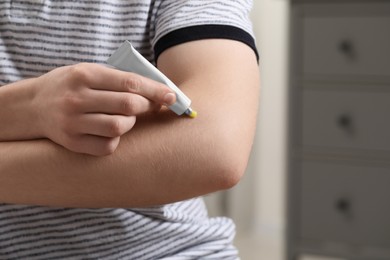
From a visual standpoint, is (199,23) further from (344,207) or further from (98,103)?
(344,207)

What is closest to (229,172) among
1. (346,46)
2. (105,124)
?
(105,124)

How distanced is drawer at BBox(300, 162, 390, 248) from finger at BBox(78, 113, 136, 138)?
1.61 m

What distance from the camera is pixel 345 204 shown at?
7.37 ft

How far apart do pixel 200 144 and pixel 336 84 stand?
1524 mm

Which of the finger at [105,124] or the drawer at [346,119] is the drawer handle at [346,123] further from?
the finger at [105,124]

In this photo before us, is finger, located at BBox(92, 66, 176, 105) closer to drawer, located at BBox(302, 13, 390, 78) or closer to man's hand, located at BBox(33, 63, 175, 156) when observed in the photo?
man's hand, located at BBox(33, 63, 175, 156)

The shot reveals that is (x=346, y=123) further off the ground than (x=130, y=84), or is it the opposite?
(x=346, y=123)

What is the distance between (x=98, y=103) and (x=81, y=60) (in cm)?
20

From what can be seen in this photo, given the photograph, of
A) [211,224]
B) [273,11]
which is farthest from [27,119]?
[273,11]

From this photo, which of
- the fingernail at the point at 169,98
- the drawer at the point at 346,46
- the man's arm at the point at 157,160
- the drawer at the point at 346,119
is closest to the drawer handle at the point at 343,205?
the drawer at the point at 346,119

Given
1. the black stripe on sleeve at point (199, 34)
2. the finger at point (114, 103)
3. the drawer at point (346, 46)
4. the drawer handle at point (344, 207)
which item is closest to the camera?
the finger at point (114, 103)

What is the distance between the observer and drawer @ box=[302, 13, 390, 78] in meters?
2.11

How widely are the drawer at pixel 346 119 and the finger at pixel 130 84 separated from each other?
61.4 inches

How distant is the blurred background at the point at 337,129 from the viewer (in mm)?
2137
